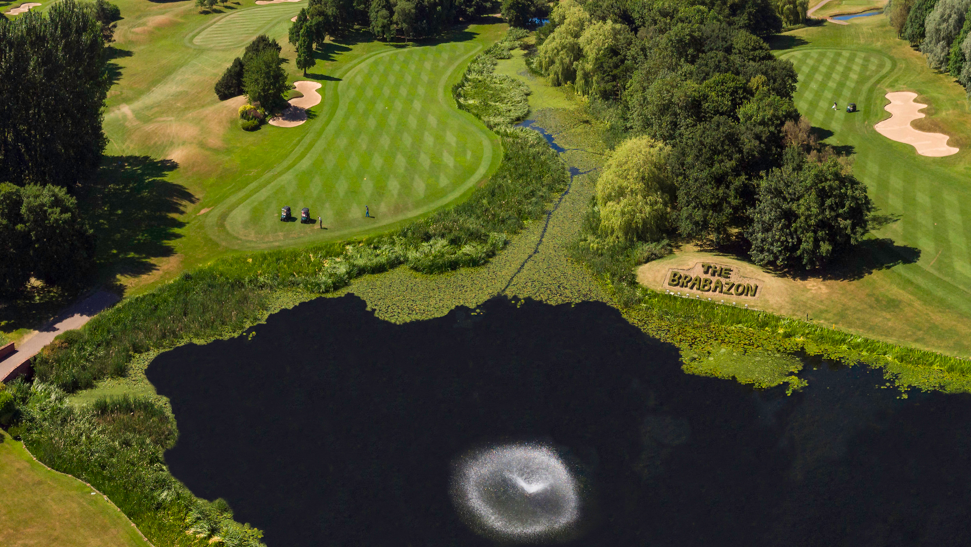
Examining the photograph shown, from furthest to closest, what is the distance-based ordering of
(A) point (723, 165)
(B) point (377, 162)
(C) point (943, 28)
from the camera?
(C) point (943, 28), (B) point (377, 162), (A) point (723, 165)

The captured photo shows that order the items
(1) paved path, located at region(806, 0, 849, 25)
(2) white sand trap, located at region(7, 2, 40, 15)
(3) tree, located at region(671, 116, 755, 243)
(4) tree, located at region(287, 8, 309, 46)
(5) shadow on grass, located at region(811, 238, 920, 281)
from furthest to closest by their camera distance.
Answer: (2) white sand trap, located at region(7, 2, 40, 15)
(1) paved path, located at region(806, 0, 849, 25)
(4) tree, located at region(287, 8, 309, 46)
(3) tree, located at region(671, 116, 755, 243)
(5) shadow on grass, located at region(811, 238, 920, 281)

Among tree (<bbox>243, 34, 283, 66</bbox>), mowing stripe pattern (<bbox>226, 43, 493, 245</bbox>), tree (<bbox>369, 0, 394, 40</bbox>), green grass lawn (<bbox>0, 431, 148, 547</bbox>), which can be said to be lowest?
green grass lawn (<bbox>0, 431, 148, 547</bbox>)

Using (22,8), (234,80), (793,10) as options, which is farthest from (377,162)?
(22,8)

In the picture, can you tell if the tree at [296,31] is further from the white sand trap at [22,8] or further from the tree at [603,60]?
the white sand trap at [22,8]

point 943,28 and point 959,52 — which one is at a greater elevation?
point 943,28

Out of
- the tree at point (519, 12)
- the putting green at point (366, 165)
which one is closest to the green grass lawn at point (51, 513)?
the putting green at point (366, 165)

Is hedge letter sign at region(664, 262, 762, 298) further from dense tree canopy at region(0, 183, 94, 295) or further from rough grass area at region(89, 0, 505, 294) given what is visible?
dense tree canopy at region(0, 183, 94, 295)

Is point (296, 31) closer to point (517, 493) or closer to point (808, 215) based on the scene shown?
point (808, 215)

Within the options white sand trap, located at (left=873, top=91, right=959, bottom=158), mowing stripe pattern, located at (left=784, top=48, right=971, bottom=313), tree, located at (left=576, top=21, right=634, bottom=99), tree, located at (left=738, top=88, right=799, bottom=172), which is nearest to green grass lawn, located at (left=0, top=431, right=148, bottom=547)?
tree, located at (left=738, top=88, right=799, bottom=172)
